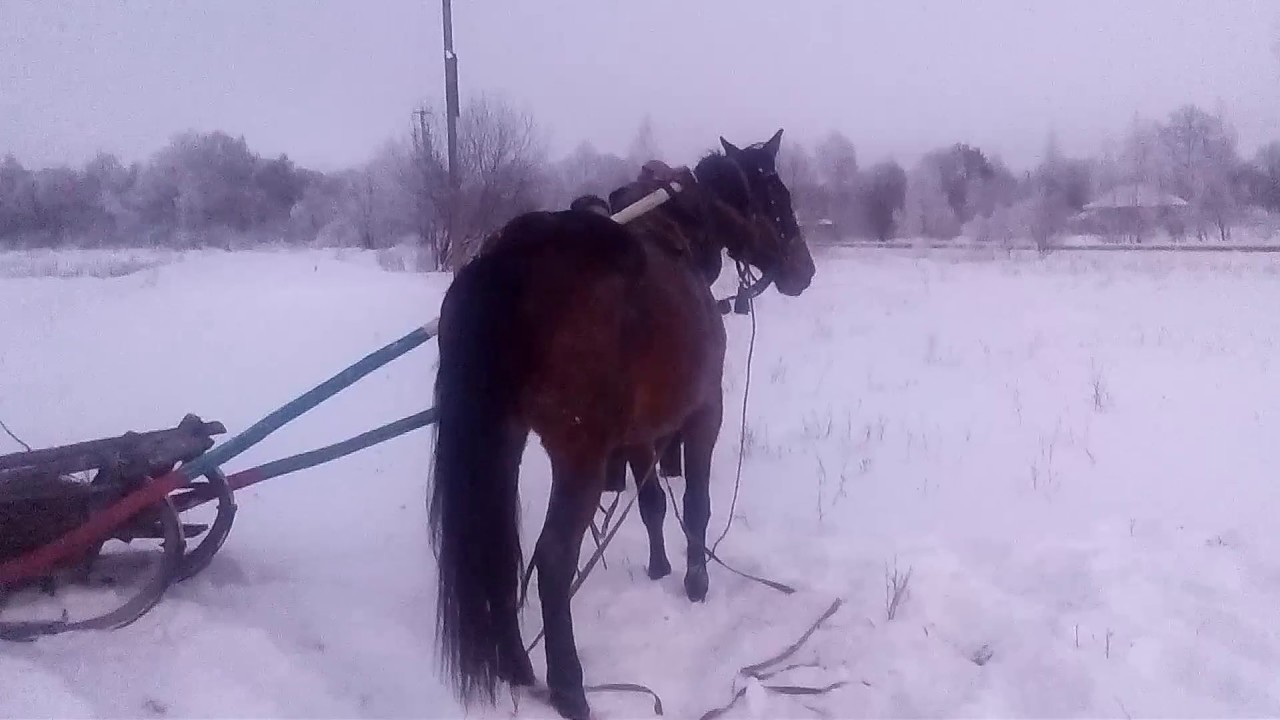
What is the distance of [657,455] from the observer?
332 cm

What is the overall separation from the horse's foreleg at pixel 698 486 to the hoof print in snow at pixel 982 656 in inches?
43.3

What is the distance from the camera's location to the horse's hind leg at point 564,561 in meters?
2.54

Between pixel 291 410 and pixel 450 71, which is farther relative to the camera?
pixel 450 71

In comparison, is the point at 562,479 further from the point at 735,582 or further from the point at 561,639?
the point at 735,582

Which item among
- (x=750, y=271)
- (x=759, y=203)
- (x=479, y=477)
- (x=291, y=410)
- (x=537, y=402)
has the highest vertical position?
(x=759, y=203)

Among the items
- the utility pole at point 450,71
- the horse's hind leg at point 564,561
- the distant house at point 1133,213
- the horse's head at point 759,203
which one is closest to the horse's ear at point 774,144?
the horse's head at point 759,203

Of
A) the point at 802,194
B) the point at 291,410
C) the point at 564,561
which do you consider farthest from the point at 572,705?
the point at 802,194

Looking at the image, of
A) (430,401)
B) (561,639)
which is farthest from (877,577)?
(430,401)

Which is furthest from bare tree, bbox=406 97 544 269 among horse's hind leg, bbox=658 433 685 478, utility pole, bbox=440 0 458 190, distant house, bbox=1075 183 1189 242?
distant house, bbox=1075 183 1189 242

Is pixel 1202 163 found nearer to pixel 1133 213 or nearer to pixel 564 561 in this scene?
pixel 1133 213

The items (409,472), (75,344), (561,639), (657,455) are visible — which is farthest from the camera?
(75,344)

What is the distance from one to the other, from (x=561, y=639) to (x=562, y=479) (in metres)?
0.54

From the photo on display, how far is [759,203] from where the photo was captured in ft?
12.0

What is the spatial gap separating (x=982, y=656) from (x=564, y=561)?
161 cm
